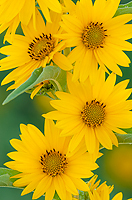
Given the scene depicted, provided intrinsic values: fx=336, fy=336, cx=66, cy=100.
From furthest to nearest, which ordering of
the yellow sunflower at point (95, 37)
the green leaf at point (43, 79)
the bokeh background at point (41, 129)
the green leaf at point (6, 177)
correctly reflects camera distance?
the bokeh background at point (41, 129) < the green leaf at point (6, 177) < the yellow sunflower at point (95, 37) < the green leaf at point (43, 79)

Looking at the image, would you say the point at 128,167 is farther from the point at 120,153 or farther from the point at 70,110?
the point at 70,110

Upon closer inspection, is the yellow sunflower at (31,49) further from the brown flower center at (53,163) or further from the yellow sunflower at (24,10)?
the brown flower center at (53,163)

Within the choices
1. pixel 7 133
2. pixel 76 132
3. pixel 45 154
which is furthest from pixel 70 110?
pixel 7 133

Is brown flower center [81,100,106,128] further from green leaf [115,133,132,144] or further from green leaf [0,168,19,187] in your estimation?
green leaf [0,168,19,187]

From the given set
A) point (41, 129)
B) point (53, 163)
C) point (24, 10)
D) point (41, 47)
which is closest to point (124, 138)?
point (53, 163)

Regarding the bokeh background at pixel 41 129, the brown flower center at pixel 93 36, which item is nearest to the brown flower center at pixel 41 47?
the brown flower center at pixel 93 36

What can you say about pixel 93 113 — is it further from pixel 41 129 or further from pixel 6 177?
pixel 41 129
